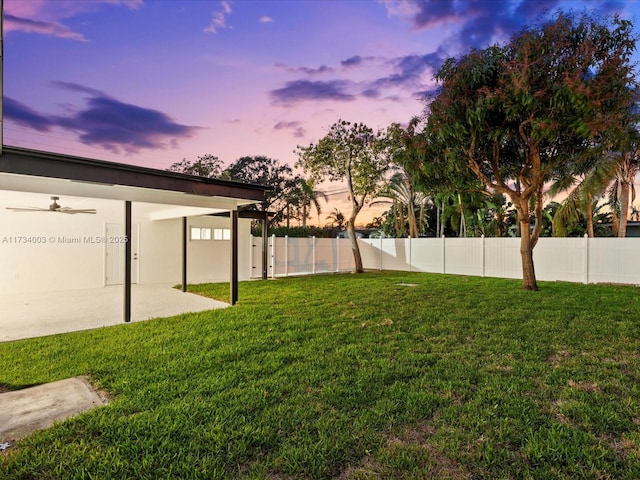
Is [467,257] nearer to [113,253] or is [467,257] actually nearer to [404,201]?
[404,201]

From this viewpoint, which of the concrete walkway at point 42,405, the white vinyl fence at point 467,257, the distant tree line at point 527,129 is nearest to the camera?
the concrete walkway at point 42,405

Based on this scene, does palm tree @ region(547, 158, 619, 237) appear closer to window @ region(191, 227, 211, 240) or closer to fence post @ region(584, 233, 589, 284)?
fence post @ region(584, 233, 589, 284)

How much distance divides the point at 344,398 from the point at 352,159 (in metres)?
12.7

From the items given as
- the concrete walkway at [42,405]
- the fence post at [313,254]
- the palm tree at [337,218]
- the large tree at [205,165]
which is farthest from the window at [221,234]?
the palm tree at [337,218]

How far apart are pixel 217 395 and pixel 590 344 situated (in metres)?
4.87

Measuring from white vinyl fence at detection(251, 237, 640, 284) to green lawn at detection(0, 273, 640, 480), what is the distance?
5.67m

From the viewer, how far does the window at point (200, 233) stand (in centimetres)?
1252

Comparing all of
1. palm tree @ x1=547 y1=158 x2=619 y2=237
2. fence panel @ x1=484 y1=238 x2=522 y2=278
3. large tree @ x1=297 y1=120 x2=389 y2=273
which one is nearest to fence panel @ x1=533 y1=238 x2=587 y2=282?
fence panel @ x1=484 y1=238 x2=522 y2=278

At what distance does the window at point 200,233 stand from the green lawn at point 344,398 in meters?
6.64

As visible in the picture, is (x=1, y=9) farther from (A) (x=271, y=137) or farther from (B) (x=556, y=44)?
(A) (x=271, y=137)

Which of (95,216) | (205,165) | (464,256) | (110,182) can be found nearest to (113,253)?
(95,216)

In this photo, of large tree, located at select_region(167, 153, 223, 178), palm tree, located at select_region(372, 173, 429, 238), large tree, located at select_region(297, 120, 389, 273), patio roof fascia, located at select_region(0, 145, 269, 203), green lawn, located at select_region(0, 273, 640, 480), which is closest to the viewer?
green lawn, located at select_region(0, 273, 640, 480)

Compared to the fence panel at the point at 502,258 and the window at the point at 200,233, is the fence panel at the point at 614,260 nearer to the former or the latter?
the fence panel at the point at 502,258

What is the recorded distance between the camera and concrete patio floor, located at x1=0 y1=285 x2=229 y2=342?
5873 millimetres
